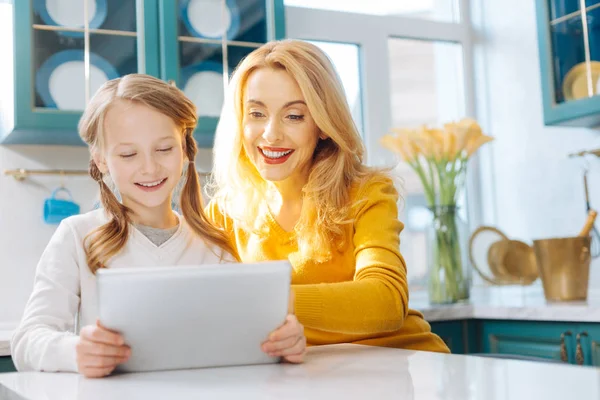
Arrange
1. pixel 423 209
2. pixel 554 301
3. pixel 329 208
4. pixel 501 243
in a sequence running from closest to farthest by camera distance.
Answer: pixel 329 208 → pixel 554 301 → pixel 501 243 → pixel 423 209

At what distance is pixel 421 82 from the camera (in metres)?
3.42

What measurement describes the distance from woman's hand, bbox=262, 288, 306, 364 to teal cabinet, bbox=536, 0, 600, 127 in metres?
1.83

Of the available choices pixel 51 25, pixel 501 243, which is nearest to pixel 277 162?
pixel 51 25

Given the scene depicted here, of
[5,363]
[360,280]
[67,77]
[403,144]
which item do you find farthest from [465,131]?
[5,363]

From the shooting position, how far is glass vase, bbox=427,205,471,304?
2740mm

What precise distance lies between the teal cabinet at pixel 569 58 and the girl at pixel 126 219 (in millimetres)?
1564

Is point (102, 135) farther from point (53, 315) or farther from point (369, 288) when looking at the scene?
point (369, 288)

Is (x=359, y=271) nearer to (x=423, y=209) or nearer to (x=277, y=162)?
(x=277, y=162)

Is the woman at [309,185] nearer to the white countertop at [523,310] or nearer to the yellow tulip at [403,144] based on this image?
the white countertop at [523,310]

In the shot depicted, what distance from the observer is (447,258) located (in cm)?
276

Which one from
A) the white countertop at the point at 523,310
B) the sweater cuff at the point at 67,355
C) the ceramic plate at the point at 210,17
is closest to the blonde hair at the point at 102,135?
the sweater cuff at the point at 67,355

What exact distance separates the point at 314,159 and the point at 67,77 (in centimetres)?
99

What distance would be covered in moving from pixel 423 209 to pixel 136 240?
6.75 ft

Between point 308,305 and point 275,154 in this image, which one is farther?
point 275,154
